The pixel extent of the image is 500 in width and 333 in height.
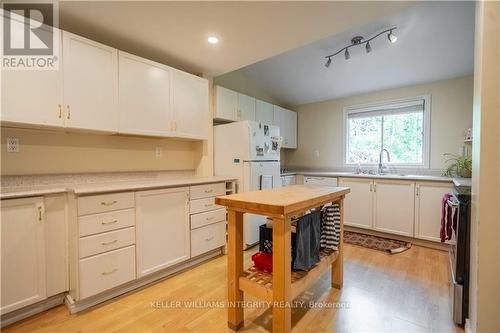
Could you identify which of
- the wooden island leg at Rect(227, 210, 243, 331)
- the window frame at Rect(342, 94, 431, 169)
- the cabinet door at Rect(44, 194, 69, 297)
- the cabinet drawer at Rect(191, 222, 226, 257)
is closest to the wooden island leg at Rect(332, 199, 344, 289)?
the wooden island leg at Rect(227, 210, 243, 331)

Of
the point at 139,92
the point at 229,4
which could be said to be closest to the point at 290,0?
the point at 229,4

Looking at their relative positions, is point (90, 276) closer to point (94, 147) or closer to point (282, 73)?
point (94, 147)

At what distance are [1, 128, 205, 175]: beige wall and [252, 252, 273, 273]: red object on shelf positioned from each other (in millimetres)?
1755

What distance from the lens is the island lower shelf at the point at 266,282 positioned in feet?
4.84

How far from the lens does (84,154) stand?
226 centimetres

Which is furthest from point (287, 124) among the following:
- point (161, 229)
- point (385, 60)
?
point (161, 229)

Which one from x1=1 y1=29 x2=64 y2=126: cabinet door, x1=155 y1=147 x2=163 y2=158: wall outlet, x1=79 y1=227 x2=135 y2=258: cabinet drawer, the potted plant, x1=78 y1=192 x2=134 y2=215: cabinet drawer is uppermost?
x1=1 y1=29 x2=64 y2=126: cabinet door

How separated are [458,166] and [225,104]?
130 inches

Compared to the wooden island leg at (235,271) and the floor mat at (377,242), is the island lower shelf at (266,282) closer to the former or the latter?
the wooden island leg at (235,271)

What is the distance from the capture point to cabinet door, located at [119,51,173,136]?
7.32 ft

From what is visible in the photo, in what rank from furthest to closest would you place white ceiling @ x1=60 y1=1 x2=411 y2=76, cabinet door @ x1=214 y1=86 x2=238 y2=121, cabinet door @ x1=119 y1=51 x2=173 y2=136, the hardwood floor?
cabinet door @ x1=214 y1=86 x2=238 y2=121 → cabinet door @ x1=119 y1=51 x2=173 y2=136 → white ceiling @ x1=60 y1=1 x2=411 y2=76 → the hardwood floor

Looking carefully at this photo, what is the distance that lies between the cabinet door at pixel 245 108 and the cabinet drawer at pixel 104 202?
2085 mm

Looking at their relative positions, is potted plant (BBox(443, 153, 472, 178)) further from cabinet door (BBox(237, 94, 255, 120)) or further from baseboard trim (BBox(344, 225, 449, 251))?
cabinet door (BBox(237, 94, 255, 120))

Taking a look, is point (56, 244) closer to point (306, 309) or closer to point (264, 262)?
point (264, 262)
